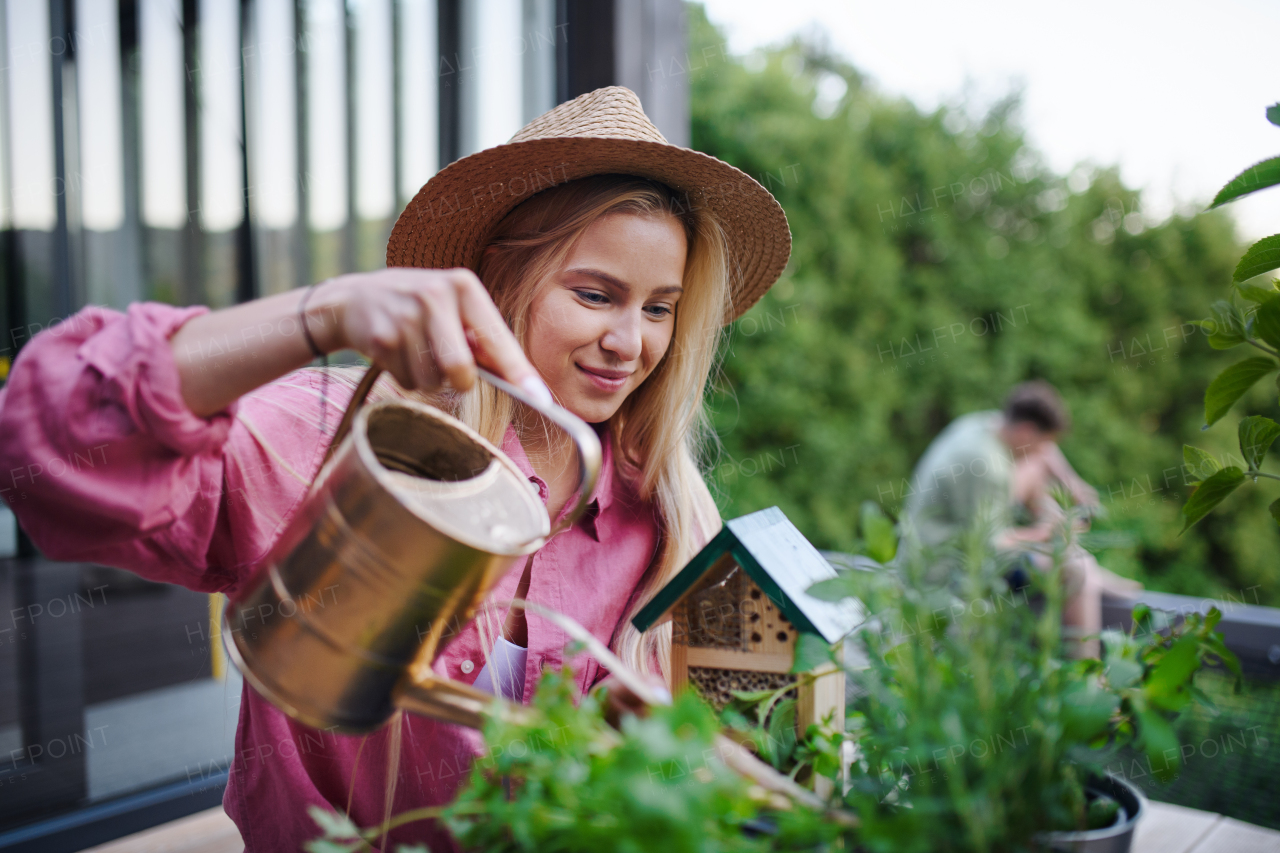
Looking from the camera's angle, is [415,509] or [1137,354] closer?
[415,509]

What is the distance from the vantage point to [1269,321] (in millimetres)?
631

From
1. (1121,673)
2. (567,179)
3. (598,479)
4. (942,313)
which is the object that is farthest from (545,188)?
(942,313)

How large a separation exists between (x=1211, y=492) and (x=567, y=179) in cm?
86

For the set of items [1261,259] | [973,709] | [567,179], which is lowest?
[973,709]

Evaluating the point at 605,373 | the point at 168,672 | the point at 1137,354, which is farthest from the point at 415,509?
the point at 1137,354

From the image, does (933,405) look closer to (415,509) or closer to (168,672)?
(168,672)

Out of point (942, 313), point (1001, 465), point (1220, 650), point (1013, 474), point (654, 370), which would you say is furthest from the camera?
point (942, 313)

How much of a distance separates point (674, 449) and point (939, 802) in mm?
893

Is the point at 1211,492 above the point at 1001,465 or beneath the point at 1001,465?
above

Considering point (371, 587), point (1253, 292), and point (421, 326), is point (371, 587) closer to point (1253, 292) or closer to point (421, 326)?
point (421, 326)

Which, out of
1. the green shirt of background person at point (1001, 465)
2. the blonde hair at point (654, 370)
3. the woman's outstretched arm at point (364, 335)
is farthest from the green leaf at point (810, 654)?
the green shirt of background person at point (1001, 465)

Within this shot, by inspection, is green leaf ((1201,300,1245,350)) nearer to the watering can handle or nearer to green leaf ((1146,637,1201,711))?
green leaf ((1146,637,1201,711))

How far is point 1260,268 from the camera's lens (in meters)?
0.69

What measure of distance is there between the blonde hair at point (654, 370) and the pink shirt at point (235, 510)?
0.19 feet
